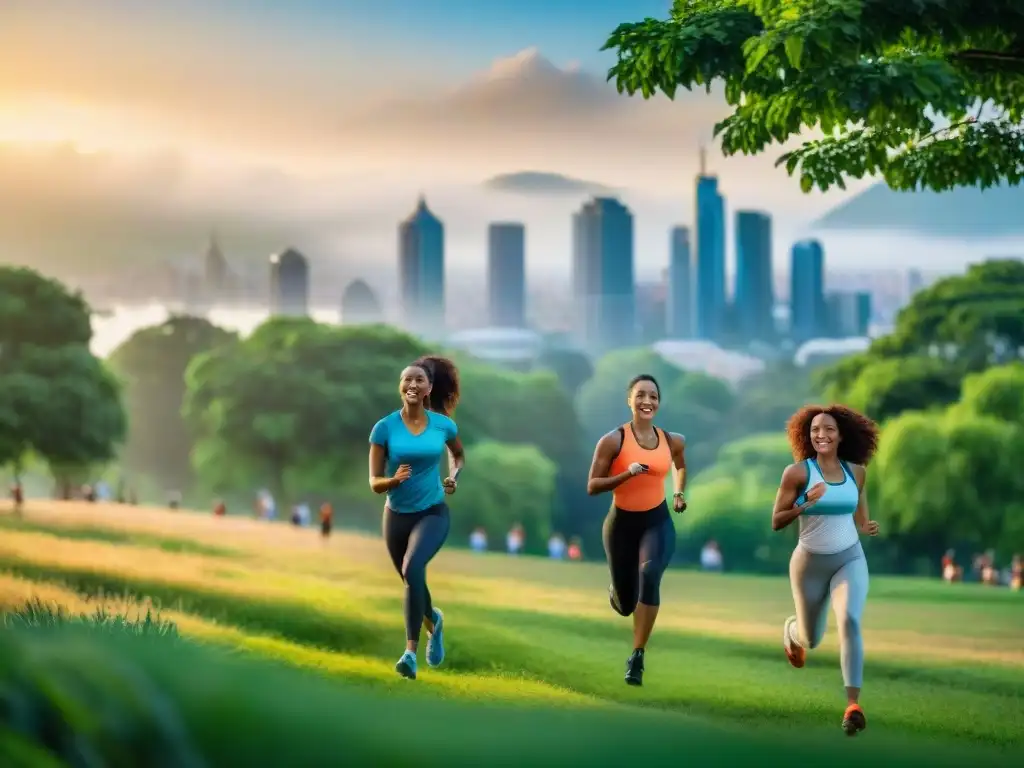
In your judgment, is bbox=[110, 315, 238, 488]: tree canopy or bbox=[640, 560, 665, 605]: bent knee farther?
bbox=[110, 315, 238, 488]: tree canopy

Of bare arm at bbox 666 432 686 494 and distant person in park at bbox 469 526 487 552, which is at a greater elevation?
bare arm at bbox 666 432 686 494

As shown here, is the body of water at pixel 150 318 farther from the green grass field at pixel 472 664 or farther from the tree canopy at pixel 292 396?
the green grass field at pixel 472 664

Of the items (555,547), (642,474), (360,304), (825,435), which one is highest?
(360,304)

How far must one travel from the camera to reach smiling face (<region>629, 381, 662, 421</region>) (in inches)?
446

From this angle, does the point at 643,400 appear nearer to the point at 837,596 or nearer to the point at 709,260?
the point at 837,596

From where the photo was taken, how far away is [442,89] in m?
40.8

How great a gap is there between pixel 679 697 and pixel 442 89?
99.1 feet

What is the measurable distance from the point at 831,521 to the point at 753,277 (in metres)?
41.0

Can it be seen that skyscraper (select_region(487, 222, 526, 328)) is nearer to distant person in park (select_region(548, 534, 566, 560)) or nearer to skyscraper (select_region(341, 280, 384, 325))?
skyscraper (select_region(341, 280, 384, 325))

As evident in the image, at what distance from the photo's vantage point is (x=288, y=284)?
46219 mm

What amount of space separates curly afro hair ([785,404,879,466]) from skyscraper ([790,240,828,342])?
3964cm

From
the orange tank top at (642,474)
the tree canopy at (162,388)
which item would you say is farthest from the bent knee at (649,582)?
the tree canopy at (162,388)

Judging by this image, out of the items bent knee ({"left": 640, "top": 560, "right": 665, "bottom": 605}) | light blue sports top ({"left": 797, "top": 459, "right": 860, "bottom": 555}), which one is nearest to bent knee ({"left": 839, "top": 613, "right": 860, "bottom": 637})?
light blue sports top ({"left": 797, "top": 459, "right": 860, "bottom": 555})

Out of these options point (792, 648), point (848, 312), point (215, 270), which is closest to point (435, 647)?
point (792, 648)
